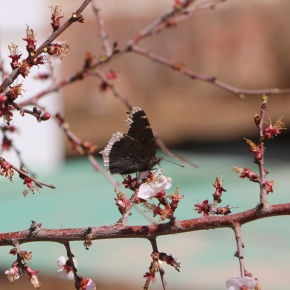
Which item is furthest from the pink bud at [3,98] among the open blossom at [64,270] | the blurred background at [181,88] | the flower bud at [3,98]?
the blurred background at [181,88]

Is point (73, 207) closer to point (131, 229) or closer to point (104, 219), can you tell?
point (104, 219)

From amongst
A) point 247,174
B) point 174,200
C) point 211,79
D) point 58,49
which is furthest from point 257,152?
point 211,79

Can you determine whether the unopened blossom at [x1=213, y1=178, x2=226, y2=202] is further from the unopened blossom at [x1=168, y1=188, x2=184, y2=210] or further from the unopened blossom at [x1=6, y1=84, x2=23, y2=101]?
the unopened blossom at [x1=6, y1=84, x2=23, y2=101]

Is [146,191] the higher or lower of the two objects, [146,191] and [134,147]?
the lower

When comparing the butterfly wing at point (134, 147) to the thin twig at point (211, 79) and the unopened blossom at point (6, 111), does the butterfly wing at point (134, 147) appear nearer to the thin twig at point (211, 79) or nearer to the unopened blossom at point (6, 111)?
the unopened blossom at point (6, 111)

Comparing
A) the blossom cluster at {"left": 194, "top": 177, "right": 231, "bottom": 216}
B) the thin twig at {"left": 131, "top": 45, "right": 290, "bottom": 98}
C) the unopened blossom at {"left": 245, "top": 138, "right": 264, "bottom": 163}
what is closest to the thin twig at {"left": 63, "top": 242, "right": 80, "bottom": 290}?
the blossom cluster at {"left": 194, "top": 177, "right": 231, "bottom": 216}

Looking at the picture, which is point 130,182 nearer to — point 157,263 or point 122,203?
point 122,203
